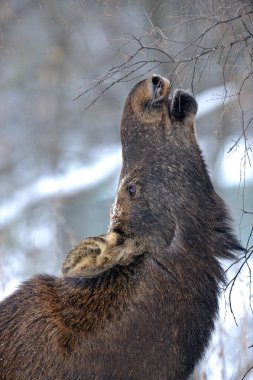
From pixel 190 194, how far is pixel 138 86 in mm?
703

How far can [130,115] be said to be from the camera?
610 centimetres

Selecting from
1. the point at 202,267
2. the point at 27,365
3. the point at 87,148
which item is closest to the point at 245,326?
the point at 202,267

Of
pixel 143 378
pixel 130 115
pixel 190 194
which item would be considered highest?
pixel 130 115

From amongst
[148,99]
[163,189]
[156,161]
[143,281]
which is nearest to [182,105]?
[148,99]

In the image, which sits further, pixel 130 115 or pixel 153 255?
pixel 130 115

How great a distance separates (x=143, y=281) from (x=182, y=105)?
1.09 meters

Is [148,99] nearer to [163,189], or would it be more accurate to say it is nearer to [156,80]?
[156,80]

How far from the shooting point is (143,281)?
5.67m

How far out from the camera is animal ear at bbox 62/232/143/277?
5.34 meters

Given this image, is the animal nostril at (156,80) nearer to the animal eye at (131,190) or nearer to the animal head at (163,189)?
the animal head at (163,189)

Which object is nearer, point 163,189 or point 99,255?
point 99,255

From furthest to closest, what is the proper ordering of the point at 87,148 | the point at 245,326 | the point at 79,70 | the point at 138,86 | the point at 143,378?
the point at 87,148 < the point at 79,70 < the point at 245,326 < the point at 138,86 < the point at 143,378

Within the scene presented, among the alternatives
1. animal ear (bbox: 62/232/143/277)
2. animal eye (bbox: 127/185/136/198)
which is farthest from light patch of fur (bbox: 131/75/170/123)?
animal ear (bbox: 62/232/143/277)

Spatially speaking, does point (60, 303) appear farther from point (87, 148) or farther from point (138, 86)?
point (87, 148)
